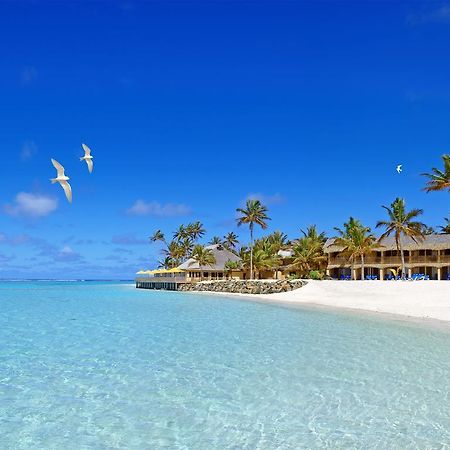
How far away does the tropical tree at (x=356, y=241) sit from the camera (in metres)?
48.8

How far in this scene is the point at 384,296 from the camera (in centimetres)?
3250

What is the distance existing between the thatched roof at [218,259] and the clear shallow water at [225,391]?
50267mm

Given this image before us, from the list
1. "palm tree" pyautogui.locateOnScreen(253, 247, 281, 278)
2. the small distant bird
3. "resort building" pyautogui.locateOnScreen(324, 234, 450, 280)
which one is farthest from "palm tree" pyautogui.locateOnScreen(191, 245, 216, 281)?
the small distant bird

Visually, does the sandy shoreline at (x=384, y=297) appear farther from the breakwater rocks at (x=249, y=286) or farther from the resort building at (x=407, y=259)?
the resort building at (x=407, y=259)

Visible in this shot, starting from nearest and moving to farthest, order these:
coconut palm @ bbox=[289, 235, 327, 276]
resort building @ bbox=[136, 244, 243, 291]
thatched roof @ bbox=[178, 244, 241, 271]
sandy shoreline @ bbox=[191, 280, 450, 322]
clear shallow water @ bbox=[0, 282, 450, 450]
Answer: clear shallow water @ bbox=[0, 282, 450, 450], sandy shoreline @ bbox=[191, 280, 450, 322], coconut palm @ bbox=[289, 235, 327, 276], resort building @ bbox=[136, 244, 243, 291], thatched roof @ bbox=[178, 244, 241, 271]

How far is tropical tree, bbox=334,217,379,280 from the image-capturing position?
48781 millimetres

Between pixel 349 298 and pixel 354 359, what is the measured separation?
23.1 metres

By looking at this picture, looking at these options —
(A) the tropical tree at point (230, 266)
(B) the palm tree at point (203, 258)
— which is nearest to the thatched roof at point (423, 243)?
(A) the tropical tree at point (230, 266)

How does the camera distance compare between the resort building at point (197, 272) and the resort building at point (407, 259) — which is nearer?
the resort building at point (407, 259)

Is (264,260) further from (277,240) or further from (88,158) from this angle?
(88,158)

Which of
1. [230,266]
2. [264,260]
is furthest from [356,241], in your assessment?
[230,266]

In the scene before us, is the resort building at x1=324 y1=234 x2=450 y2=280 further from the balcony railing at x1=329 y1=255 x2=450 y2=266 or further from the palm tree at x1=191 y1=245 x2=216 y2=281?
the palm tree at x1=191 y1=245 x2=216 y2=281

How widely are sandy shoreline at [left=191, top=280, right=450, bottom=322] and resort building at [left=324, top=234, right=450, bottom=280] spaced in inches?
466

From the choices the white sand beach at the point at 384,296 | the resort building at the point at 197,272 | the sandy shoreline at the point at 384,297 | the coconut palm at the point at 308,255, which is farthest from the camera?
the resort building at the point at 197,272
